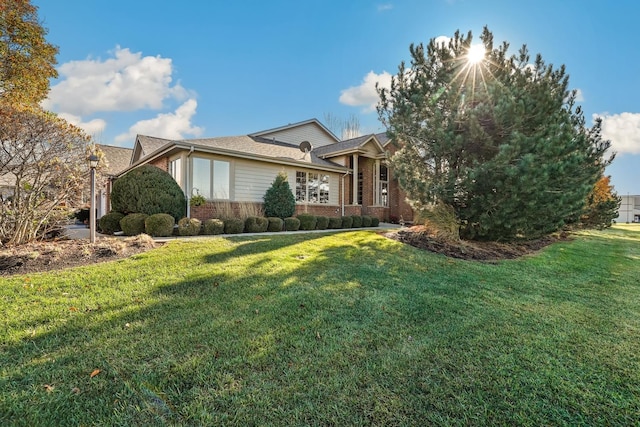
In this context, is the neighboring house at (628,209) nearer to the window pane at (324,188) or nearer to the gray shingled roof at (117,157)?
the window pane at (324,188)

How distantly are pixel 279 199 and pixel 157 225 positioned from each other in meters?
5.00

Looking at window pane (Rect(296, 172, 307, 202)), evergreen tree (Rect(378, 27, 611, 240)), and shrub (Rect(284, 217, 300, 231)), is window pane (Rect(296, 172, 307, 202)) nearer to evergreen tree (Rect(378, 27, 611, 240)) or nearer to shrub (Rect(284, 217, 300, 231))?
shrub (Rect(284, 217, 300, 231))

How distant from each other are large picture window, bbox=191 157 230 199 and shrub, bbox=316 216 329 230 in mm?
3890

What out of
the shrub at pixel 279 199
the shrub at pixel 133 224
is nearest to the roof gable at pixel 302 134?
the shrub at pixel 279 199

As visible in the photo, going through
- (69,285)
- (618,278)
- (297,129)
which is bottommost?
(618,278)

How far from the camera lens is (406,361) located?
2.61m

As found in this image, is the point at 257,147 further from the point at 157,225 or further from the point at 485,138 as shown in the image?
the point at 485,138

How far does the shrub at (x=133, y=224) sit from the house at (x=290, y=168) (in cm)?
207

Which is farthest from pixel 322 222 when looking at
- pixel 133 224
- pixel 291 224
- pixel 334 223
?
pixel 133 224

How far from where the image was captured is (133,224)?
9.14 meters

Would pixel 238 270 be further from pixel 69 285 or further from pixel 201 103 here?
pixel 201 103

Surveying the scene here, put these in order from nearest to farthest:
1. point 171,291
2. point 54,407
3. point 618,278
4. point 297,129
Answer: point 54,407 < point 171,291 < point 618,278 < point 297,129

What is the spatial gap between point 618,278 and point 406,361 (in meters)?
6.58

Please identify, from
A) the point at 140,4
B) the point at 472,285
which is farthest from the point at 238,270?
the point at 140,4
